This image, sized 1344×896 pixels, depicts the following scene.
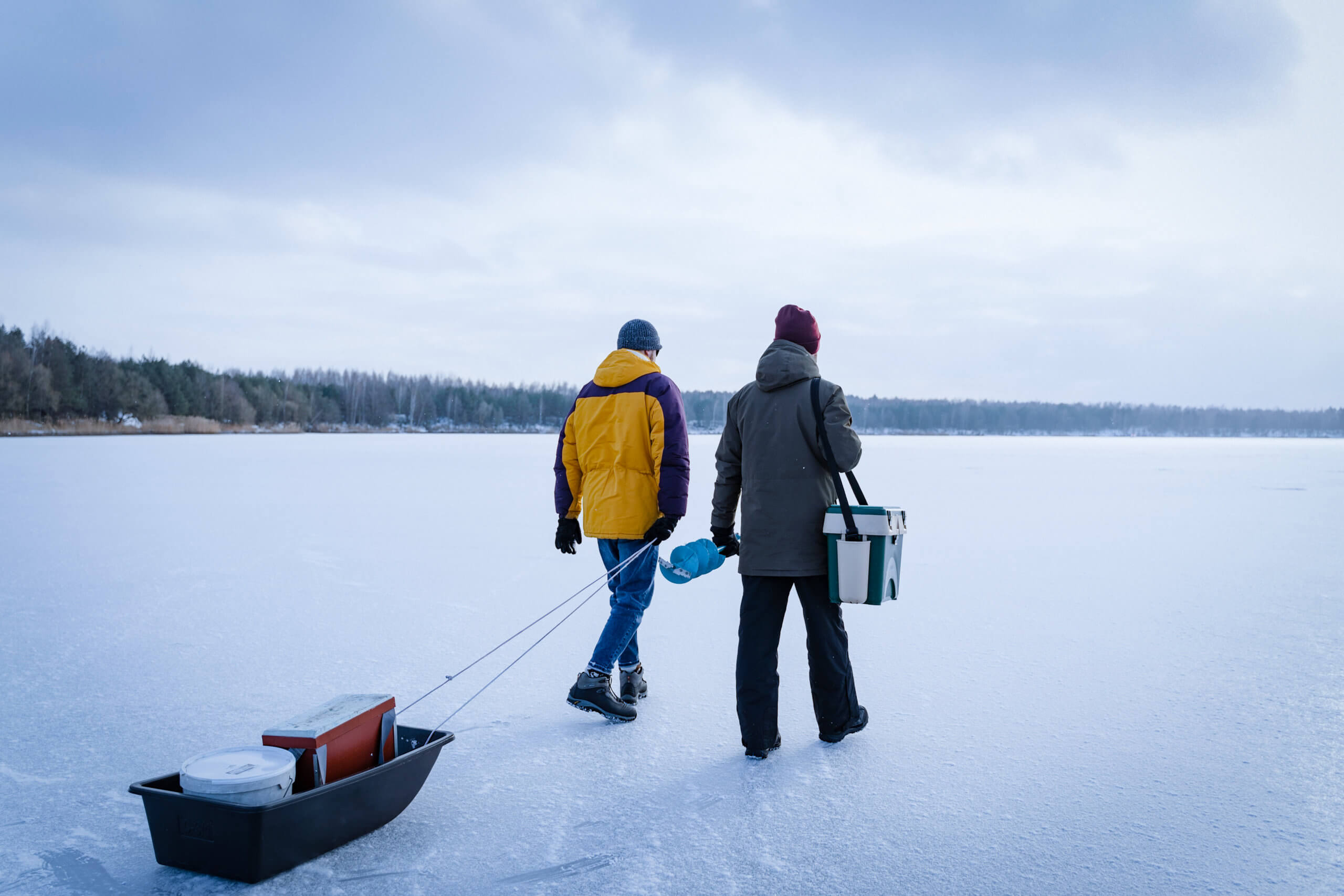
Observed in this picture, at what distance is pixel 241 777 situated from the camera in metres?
1.88

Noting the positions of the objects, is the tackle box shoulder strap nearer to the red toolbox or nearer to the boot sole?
the boot sole

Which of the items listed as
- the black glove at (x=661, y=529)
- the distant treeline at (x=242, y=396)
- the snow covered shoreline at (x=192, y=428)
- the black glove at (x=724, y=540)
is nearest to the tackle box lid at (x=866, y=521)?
the black glove at (x=724, y=540)

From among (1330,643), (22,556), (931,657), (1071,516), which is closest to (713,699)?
(931,657)

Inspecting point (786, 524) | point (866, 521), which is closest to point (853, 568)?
point (866, 521)

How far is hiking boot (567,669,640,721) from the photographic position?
3102 mm

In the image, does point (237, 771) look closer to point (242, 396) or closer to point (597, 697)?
point (597, 697)

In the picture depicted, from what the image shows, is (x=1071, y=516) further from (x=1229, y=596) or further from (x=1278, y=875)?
(x=1278, y=875)

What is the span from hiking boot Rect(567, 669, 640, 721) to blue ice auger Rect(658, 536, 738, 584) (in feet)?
1.59

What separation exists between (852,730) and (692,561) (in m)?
0.83

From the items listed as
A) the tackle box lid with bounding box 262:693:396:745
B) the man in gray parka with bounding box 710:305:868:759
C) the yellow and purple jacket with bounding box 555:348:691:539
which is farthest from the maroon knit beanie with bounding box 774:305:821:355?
the tackle box lid with bounding box 262:693:396:745

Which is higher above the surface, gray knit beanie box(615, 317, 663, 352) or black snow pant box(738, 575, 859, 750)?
gray knit beanie box(615, 317, 663, 352)

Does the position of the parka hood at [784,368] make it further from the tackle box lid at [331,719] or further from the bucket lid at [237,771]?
the bucket lid at [237,771]

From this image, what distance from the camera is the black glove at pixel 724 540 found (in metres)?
2.98

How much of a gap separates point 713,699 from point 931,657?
49.0 inches
